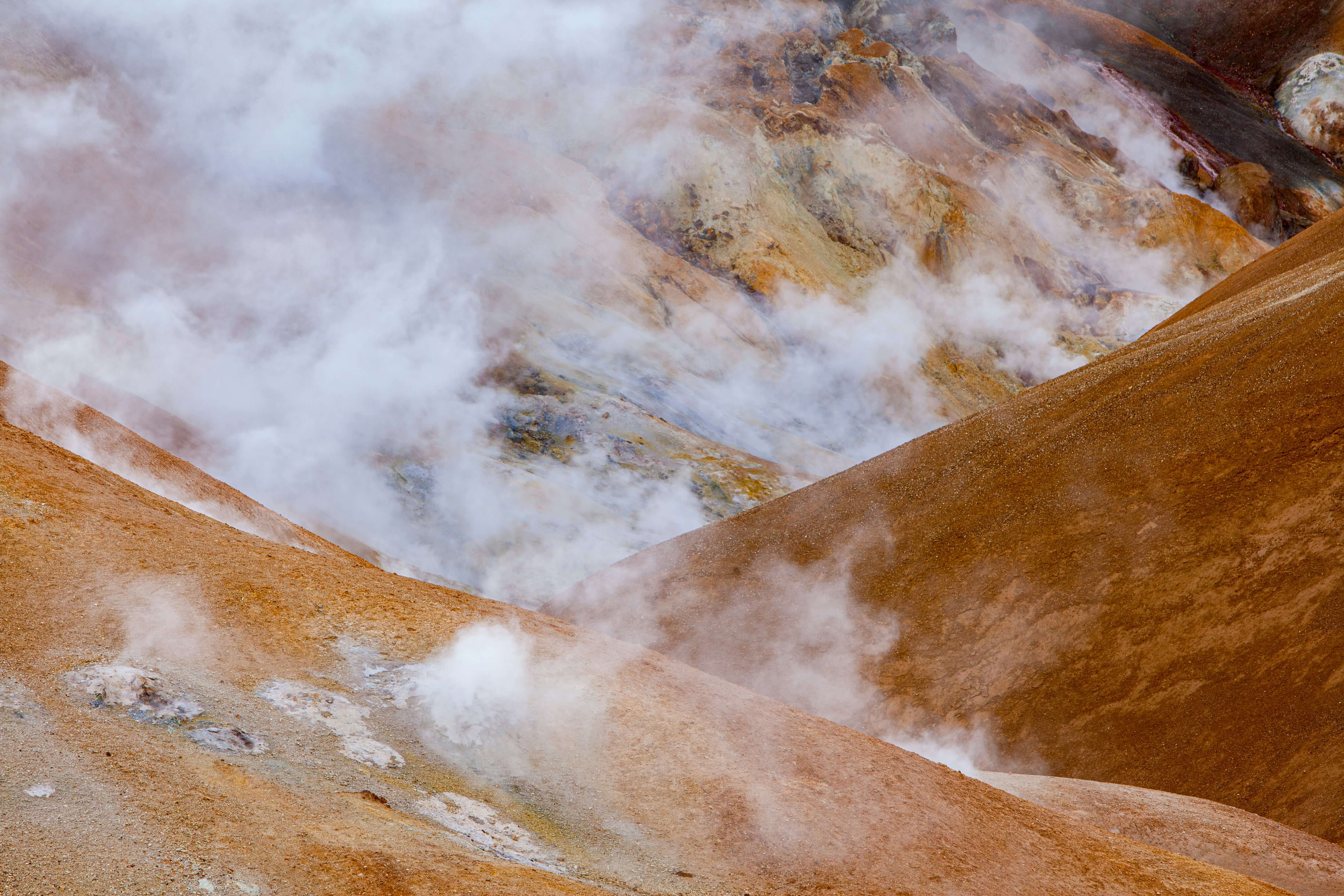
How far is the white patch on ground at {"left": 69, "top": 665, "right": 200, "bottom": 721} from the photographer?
7164 mm

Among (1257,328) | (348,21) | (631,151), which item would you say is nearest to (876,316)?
(631,151)

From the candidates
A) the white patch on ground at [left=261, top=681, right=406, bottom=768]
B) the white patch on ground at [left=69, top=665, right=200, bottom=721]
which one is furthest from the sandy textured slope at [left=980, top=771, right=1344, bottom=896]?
the white patch on ground at [left=69, top=665, right=200, bottom=721]

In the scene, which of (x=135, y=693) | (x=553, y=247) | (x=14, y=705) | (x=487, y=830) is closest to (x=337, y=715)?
(x=135, y=693)

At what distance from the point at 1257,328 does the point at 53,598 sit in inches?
677

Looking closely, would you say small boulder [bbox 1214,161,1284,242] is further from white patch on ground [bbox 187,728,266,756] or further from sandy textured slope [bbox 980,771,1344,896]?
white patch on ground [bbox 187,728,266,756]

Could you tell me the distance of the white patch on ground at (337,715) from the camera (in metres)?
7.67

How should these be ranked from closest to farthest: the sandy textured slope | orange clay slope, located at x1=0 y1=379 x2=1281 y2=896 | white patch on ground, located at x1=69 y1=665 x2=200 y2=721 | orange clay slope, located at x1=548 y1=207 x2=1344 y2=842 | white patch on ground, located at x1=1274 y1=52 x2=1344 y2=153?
1. orange clay slope, located at x1=0 y1=379 x2=1281 y2=896
2. white patch on ground, located at x1=69 y1=665 x2=200 y2=721
3. the sandy textured slope
4. orange clay slope, located at x1=548 y1=207 x2=1344 y2=842
5. white patch on ground, located at x1=1274 y1=52 x2=1344 y2=153

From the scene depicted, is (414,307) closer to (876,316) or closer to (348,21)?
(348,21)

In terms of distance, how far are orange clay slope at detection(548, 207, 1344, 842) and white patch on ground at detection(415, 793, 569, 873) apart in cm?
887

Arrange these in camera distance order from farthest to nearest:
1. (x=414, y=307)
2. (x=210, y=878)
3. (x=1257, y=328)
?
(x=414, y=307) < (x=1257, y=328) < (x=210, y=878)

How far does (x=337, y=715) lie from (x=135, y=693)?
1.48 m

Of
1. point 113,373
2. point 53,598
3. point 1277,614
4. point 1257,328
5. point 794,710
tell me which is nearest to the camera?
point 53,598

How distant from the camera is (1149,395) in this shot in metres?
17.0

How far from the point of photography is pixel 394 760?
7.70 meters
